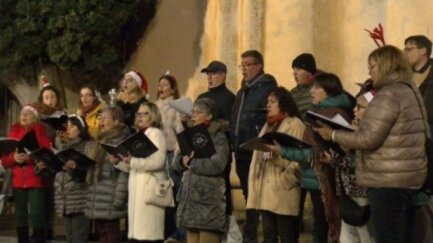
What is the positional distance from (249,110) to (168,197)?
121cm

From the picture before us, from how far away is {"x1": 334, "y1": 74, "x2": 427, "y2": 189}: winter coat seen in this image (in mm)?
7406

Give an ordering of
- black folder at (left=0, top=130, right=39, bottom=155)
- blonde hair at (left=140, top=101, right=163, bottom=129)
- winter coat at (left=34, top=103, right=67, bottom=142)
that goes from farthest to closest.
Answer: winter coat at (left=34, top=103, right=67, bottom=142) < black folder at (left=0, top=130, right=39, bottom=155) < blonde hair at (left=140, top=101, right=163, bottom=129)

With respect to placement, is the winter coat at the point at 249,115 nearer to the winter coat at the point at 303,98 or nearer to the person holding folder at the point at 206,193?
the winter coat at the point at 303,98

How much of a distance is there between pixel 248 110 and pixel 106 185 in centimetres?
169

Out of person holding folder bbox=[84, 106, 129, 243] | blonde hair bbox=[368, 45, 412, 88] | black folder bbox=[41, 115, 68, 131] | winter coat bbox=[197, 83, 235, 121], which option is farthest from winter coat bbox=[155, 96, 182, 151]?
blonde hair bbox=[368, 45, 412, 88]

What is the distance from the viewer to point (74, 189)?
35.4ft

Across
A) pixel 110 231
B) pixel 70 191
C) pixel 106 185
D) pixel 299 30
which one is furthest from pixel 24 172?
pixel 299 30

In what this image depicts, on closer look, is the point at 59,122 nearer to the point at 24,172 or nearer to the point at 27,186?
the point at 24,172

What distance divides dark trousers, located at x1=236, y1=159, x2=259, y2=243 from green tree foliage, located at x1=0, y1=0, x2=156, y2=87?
179 inches

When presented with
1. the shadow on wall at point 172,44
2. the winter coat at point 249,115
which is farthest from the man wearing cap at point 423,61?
the shadow on wall at point 172,44

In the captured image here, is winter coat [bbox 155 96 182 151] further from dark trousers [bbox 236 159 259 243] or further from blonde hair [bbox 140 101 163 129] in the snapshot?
dark trousers [bbox 236 159 259 243]

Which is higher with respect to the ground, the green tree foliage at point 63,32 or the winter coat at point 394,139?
the green tree foliage at point 63,32

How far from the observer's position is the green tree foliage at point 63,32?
14070 mm

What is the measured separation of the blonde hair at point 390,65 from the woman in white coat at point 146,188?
3067 mm
